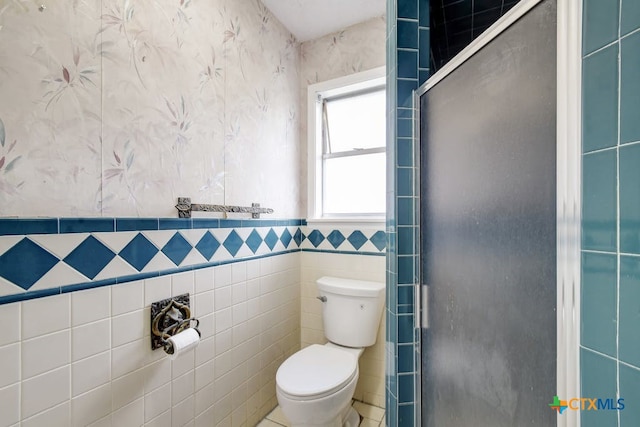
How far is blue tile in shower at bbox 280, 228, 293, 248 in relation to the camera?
1817 mm

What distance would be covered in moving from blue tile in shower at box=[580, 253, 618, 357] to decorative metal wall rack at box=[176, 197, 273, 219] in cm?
126

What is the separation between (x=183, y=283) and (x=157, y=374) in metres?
0.36

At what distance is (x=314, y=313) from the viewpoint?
6.29 feet

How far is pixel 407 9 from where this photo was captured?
938mm

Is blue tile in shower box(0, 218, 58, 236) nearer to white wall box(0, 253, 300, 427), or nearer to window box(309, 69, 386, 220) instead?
white wall box(0, 253, 300, 427)

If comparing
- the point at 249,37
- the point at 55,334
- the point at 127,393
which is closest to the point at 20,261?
the point at 55,334

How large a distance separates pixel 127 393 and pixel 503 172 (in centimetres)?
138

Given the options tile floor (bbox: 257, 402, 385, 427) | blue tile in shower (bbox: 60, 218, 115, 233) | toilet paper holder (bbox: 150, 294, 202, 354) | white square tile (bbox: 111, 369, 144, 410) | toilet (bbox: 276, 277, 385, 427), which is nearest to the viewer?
blue tile in shower (bbox: 60, 218, 115, 233)

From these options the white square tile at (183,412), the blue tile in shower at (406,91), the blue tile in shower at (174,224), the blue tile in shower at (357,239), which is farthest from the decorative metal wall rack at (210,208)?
the blue tile in shower at (406,91)

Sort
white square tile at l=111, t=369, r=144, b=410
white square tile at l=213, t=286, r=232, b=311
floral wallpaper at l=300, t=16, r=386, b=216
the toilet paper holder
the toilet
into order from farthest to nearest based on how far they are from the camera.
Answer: floral wallpaper at l=300, t=16, r=386, b=216 < white square tile at l=213, t=286, r=232, b=311 < the toilet < the toilet paper holder < white square tile at l=111, t=369, r=144, b=410

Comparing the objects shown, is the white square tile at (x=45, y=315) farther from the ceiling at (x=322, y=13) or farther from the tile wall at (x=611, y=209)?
the ceiling at (x=322, y=13)

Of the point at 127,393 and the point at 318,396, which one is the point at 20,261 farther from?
the point at 318,396

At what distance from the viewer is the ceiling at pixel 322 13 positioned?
5.45 feet

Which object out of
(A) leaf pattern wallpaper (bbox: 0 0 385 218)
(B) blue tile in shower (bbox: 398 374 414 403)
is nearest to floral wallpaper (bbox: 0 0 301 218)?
(A) leaf pattern wallpaper (bbox: 0 0 385 218)
